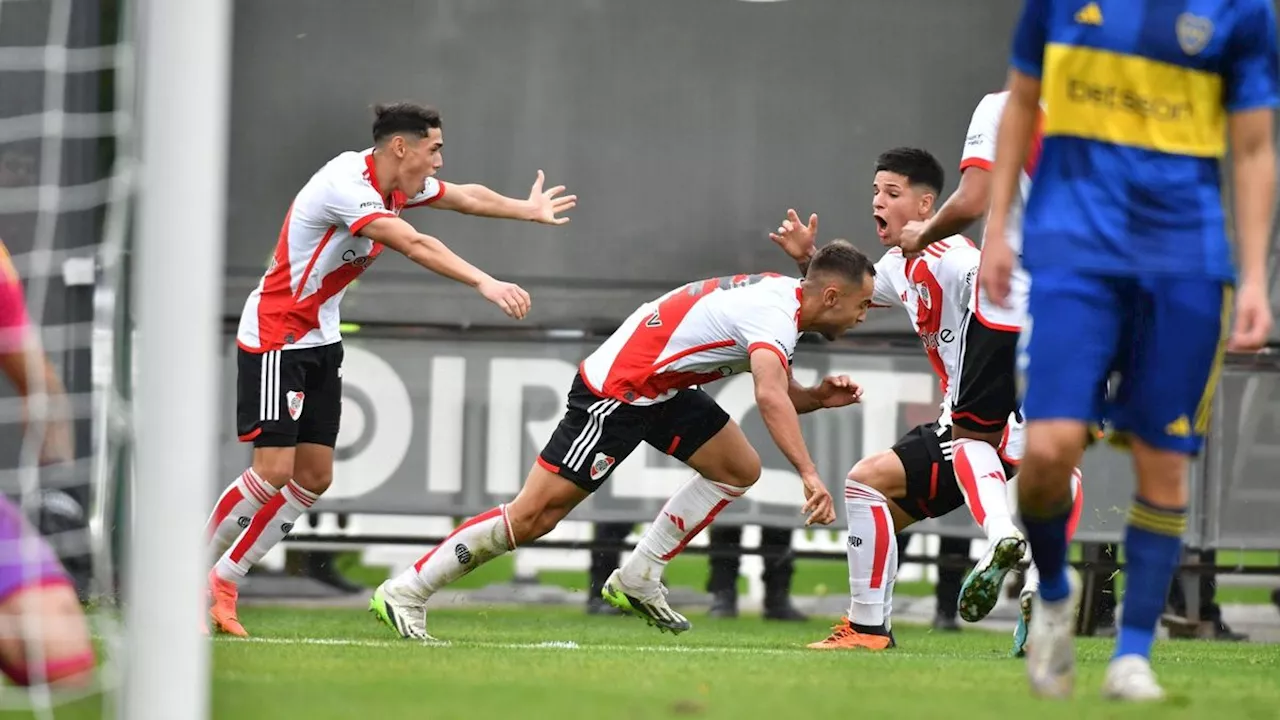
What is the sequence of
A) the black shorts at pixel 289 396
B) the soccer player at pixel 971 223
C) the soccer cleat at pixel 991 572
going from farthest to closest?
the black shorts at pixel 289 396 → the soccer cleat at pixel 991 572 → the soccer player at pixel 971 223

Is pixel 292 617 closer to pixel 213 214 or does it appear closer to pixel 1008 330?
pixel 1008 330

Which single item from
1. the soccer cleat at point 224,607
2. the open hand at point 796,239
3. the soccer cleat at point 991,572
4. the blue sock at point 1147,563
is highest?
the open hand at point 796,239

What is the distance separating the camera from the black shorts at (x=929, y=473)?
657cm

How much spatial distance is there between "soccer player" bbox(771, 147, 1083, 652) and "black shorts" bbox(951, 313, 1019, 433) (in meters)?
0.10

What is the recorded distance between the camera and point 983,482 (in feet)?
20.2

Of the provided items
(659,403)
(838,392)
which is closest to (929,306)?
(838,392)

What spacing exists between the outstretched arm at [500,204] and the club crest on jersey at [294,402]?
3.23 ft

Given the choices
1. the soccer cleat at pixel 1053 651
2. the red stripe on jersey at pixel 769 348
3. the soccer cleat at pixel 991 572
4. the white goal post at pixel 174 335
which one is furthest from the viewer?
the red stripe on jersey at pixel 769 348

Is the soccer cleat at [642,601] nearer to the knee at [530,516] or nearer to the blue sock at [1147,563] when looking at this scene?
the knee at [530,516]

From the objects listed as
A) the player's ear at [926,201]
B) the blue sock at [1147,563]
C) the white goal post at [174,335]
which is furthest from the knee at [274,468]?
the white goal post at [174,335]

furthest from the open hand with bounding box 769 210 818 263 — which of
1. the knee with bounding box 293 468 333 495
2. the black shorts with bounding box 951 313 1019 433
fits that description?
the knee with bounding box 293 468 333 495

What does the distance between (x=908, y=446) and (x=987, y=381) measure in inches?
20.9

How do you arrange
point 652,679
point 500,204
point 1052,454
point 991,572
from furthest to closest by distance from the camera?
point 500,204
point 991,572
point 652,679
point 1052,454

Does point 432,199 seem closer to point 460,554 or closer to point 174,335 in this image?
point 460,554
